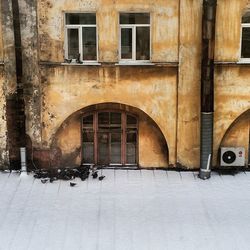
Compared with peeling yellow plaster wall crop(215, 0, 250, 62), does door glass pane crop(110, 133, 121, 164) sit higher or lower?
lower

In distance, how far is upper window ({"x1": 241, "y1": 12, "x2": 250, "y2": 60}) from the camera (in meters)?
14.0

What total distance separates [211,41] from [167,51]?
1274mm

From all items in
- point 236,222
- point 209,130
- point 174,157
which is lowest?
point 236,222

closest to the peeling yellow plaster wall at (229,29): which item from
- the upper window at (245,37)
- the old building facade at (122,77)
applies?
the old building facade at (122,77)

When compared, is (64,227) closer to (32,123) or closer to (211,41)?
(32,123)

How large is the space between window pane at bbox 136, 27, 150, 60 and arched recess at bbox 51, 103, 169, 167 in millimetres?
1539

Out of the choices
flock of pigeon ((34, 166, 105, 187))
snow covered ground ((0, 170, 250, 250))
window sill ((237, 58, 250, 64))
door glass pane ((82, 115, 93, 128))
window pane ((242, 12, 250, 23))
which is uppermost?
window pane ((242, 12, 250, 23))

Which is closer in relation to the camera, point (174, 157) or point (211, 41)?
point (211, 41)

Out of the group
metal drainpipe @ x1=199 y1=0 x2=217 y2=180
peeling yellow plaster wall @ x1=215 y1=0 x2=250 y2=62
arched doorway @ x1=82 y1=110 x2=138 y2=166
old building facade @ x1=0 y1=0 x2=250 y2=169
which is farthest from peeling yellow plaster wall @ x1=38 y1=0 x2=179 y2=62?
arched doorway @ x1=82 y1=110 x2=138 y2=166

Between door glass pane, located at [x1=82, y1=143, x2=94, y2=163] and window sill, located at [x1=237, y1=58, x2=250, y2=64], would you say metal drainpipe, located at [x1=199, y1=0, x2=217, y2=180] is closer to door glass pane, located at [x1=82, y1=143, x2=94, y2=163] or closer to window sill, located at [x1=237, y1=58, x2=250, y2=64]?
window sill, located at [x1=237, y1=58, x2=250, y2=64]

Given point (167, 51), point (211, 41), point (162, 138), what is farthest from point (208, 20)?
point (162, 138)

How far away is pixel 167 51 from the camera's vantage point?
1412cm

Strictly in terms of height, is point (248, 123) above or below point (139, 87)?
below

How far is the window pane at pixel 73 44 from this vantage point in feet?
46.7
